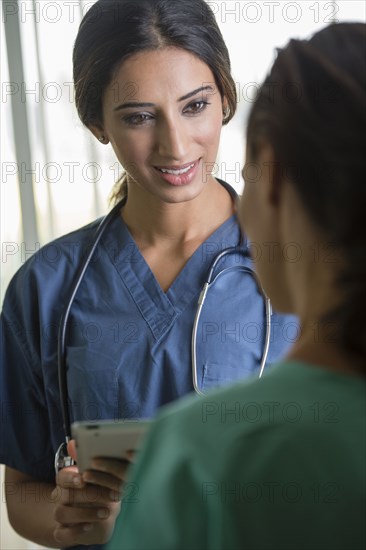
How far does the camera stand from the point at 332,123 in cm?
52

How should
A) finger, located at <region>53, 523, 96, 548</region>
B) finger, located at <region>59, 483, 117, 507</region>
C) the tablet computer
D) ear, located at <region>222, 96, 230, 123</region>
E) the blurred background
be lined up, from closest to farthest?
1. the tablet computer
2. finger, located at <region>59, 483, 117, 507</region>
3. finger, located at <region>53, 523, 96, 548</region>
4. ear, located at <region>222, 96, 230, 123</region>
5. the blurred background

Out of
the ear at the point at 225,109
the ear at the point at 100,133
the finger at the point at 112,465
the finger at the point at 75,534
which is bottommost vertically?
the finger at the point at 75,534

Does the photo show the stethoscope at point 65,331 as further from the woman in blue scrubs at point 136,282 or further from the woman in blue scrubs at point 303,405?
the woman in blue scrubs at point 303,405

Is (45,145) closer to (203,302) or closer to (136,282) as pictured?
(136,282)

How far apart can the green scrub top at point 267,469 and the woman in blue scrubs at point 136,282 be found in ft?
1.93

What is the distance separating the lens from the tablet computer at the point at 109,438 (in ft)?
2.65

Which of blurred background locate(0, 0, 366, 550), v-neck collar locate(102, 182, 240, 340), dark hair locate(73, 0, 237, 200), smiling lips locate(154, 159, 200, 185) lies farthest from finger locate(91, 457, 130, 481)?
blurred background locate(0, 0, 366, 550)

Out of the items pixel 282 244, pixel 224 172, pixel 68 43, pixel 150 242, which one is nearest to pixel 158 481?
pixel 282 244

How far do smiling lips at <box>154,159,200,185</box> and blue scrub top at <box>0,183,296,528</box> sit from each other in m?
0.12

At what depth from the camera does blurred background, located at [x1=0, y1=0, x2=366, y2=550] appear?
199 centimetres

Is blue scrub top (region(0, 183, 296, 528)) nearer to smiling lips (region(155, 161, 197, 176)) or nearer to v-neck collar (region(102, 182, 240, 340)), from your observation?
v-neck collar (region(102, 182, 240, 340))

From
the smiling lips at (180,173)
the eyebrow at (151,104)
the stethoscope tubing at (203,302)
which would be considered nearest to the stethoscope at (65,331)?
the stethoscope tubing at (203,302)

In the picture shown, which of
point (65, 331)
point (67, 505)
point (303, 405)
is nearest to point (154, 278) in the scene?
point (65, 331)

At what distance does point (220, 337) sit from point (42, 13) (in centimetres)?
113
